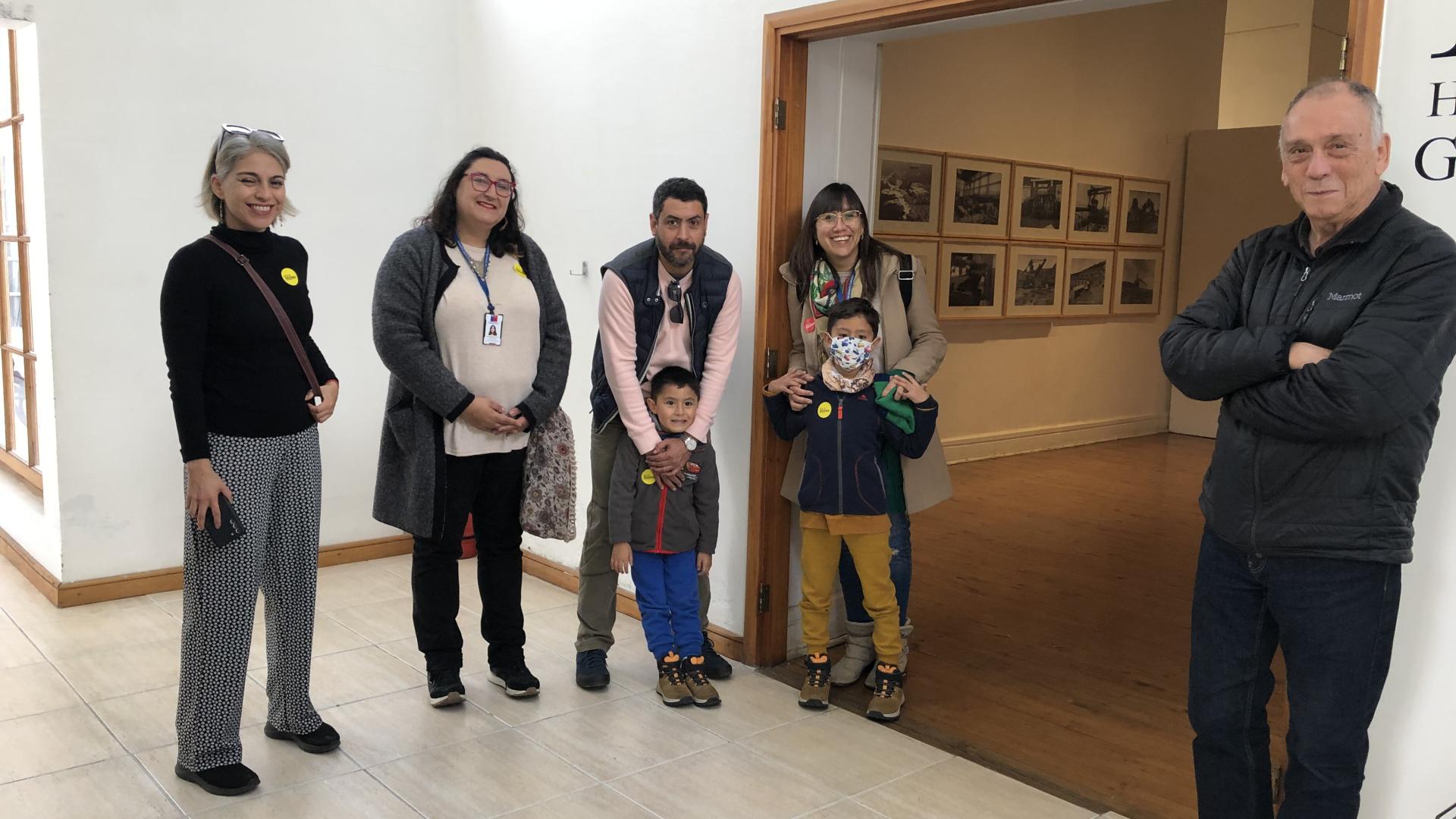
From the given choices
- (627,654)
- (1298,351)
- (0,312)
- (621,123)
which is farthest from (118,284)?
(1298,351)

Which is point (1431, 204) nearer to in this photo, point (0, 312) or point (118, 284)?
point (118, 284)

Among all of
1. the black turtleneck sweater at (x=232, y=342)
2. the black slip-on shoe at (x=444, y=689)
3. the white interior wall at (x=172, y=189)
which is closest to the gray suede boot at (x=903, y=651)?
the black slip-on shoe at (x=444, y=689)

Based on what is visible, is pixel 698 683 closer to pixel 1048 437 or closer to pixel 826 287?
pixel 826 287

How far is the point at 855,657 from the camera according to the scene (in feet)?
12.1

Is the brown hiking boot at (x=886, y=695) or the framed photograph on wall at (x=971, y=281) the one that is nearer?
the brown hiking boot at (x=886, y=695)

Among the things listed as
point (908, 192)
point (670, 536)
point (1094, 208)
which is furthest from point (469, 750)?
point (1094, 208)

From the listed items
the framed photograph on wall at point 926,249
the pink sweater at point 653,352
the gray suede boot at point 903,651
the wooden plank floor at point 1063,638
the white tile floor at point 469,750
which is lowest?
the white tile floor at point 469,750

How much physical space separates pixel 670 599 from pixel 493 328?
1025mm

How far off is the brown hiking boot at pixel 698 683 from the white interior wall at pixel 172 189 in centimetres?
225

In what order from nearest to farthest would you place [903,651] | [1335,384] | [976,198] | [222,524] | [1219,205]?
[1335,384]
[222,524]
[903,651]
[976,198]
[1219,205]

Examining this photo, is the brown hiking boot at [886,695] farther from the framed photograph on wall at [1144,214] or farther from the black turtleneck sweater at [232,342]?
the framed photograph on wall at [1144,214]

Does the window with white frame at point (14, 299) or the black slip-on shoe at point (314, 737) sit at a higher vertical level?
the window with white frame at point (14, 299)

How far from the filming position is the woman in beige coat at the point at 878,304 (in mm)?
3434

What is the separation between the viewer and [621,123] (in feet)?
14.2
